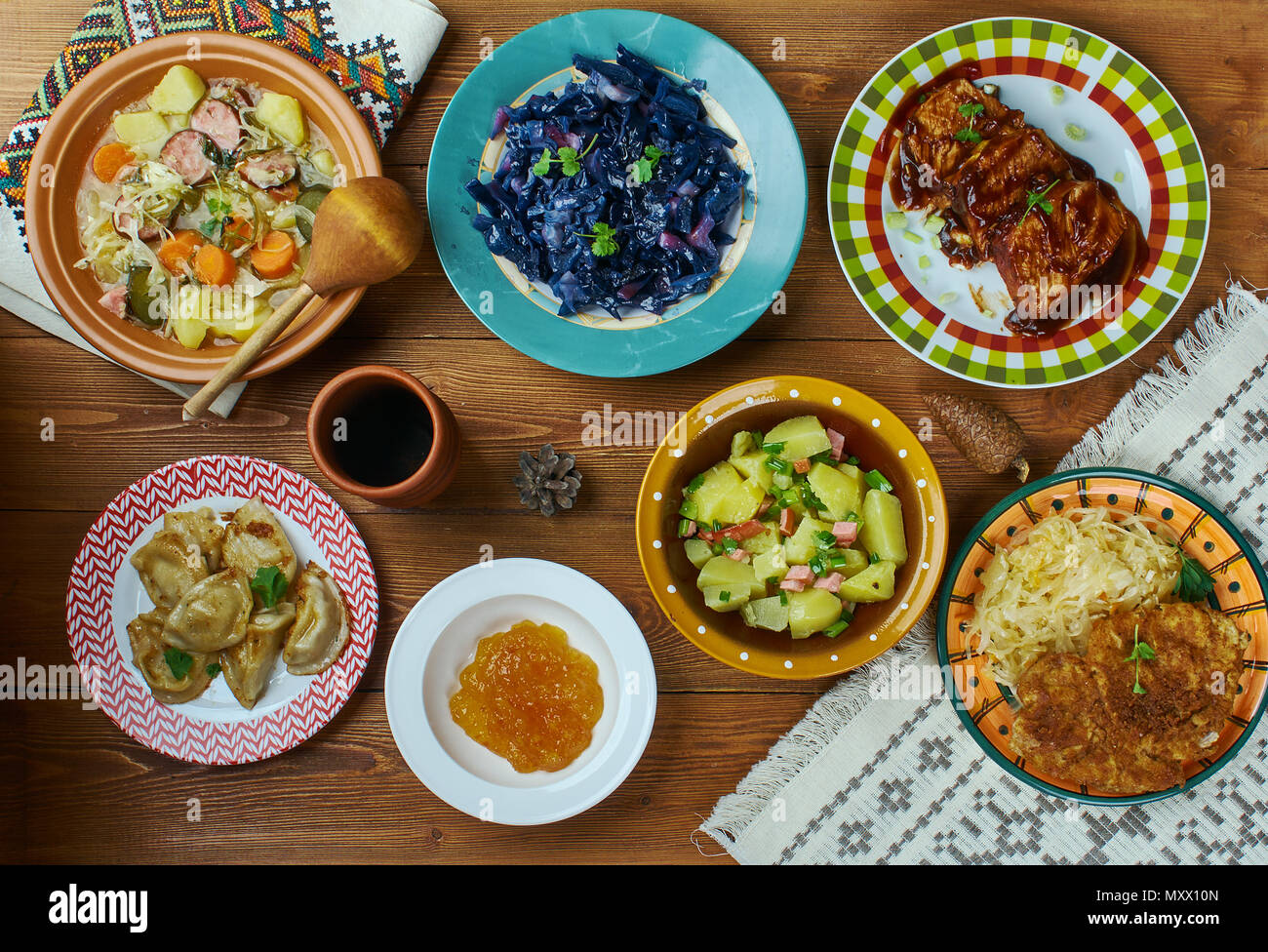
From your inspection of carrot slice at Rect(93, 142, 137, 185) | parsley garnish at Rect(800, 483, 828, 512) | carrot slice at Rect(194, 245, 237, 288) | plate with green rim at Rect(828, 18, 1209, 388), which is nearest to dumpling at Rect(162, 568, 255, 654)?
carrot slice at Rect(194, 245, 237, 288)

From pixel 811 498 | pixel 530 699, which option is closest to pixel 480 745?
pixel 530 699

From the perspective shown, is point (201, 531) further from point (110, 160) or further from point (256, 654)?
point (110, 160)

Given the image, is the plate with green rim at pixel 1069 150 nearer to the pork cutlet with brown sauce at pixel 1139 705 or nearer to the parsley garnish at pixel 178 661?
the pork cutlet with brown sauce at pixel 1139 705

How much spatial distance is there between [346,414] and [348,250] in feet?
1.27

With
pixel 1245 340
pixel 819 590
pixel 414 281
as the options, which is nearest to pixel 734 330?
pixel 819 590

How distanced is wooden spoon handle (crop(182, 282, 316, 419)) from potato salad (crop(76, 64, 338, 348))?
15 centimetres

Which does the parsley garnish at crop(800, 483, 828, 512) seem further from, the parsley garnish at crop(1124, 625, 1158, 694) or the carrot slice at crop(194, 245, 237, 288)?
the carrot slice at crop(194, 245, 237, 288)

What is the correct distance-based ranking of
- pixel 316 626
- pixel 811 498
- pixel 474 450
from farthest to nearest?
pixel 474 450 → pixel 316 626 → pixel 811 498

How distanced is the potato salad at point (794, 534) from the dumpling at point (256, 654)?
1.06 m

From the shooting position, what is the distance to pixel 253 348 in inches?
77.7

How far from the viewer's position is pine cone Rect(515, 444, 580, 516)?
2197 millimetres

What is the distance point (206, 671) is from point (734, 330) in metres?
1.61

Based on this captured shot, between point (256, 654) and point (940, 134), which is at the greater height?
point (940, 134)

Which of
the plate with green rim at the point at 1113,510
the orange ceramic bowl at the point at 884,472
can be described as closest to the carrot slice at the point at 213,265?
the orange ceramic bowl at the point at 884,472
